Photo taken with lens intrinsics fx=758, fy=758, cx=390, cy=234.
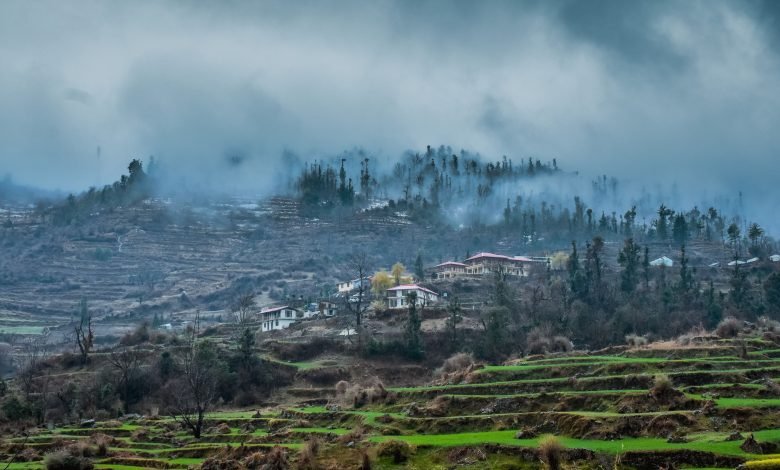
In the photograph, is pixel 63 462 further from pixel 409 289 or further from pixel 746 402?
pixel 409 289

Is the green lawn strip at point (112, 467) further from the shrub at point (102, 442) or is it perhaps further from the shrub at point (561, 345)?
the shrub at point (561, 345)

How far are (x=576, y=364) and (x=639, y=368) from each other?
156 inches

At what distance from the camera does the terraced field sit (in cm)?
2411

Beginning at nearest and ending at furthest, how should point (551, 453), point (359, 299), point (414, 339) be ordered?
point (551, 453)
point (414, 339)
point (359, 299)

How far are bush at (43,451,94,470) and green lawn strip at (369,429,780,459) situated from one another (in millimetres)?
12990

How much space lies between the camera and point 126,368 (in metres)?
60.9

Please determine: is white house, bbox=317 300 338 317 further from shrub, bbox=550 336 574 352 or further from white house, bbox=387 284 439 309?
shrub, bbox=550 336 574 352

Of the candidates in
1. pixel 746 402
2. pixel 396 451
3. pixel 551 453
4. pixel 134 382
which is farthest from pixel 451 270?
pixel 551 453

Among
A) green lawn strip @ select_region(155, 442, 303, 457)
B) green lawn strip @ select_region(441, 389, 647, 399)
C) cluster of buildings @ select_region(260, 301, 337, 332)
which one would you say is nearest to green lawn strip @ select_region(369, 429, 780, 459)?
green lawn strip @ select_region(441, 389, 647, 399)

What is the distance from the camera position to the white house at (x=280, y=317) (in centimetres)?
9125

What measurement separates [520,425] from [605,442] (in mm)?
6002

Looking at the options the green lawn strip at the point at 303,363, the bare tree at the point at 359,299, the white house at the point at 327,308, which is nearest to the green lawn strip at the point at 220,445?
the green lawn strip at the point at 303,363

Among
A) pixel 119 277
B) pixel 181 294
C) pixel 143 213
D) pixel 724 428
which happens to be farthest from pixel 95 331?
pixel 724 428

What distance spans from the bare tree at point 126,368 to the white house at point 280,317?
24.8 m
